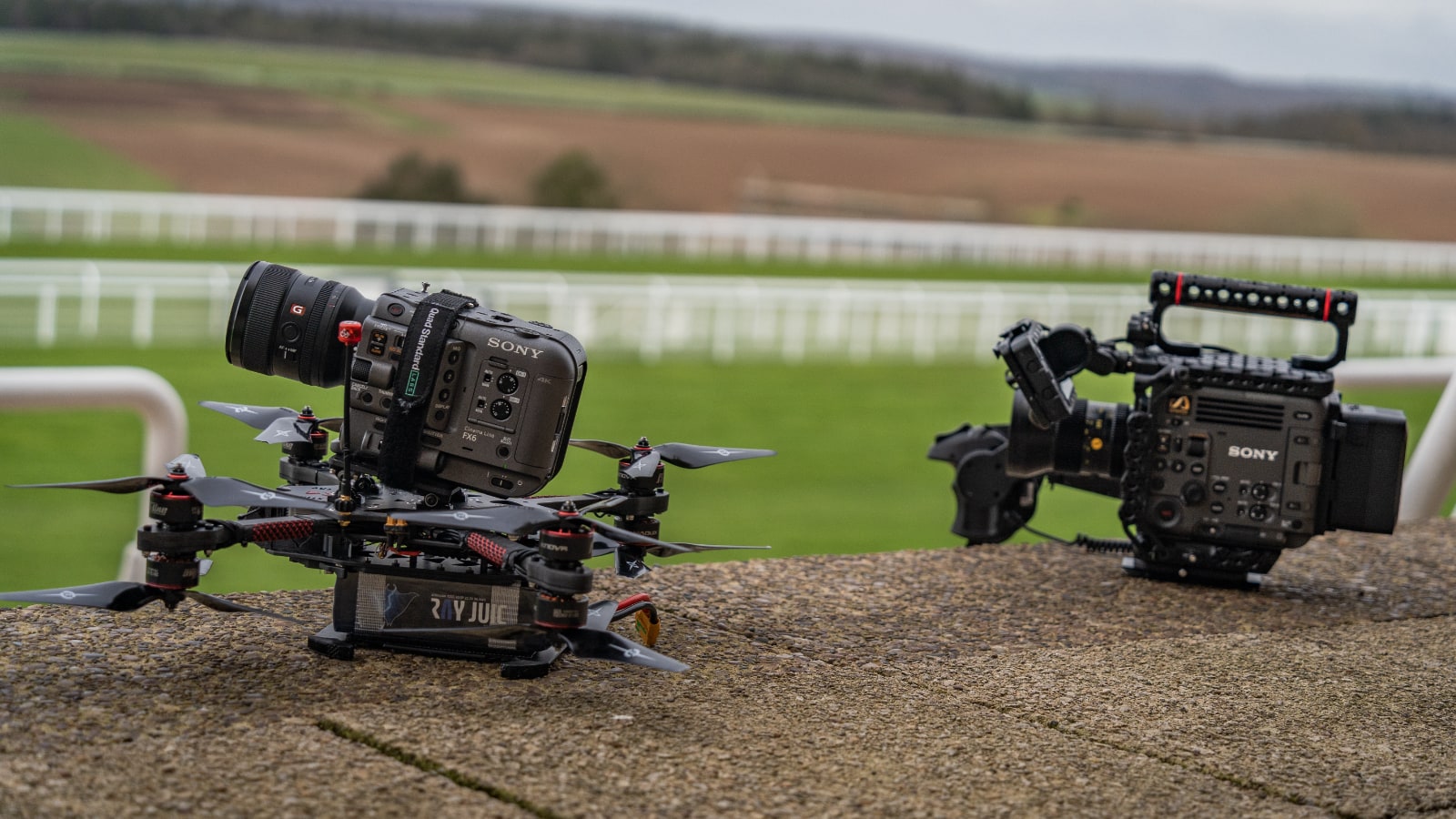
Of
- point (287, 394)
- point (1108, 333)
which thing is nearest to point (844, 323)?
point (1108, 333)

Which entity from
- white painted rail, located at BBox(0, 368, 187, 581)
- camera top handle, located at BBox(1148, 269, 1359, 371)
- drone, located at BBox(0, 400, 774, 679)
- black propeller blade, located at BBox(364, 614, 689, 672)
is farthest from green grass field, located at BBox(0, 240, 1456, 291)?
black propeller blade, located at BBox(364, 614, 689, 672)

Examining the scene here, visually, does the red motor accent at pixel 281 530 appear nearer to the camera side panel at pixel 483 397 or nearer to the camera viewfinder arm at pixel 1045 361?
the camera side panel at pixel 483 397

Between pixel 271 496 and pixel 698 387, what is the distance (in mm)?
17087

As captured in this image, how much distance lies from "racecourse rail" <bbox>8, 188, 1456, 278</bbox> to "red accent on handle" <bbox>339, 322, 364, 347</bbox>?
3145cm

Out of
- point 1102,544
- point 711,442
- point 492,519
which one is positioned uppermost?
point 492,519

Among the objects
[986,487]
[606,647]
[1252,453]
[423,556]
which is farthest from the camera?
[986,487]

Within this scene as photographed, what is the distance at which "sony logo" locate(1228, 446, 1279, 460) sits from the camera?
19.6 feet

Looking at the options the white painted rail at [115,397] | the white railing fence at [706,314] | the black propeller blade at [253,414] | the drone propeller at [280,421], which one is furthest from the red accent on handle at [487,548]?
the white railing fence at [706,314]

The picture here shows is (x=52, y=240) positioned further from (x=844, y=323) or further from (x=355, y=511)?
(x=355, y=511)

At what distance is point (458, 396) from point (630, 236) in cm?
3702

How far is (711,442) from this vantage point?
16984mm

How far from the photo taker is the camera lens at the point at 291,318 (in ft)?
15.9

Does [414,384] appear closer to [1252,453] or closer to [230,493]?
[230,493]

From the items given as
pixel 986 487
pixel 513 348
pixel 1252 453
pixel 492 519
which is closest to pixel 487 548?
pixel 492 519
